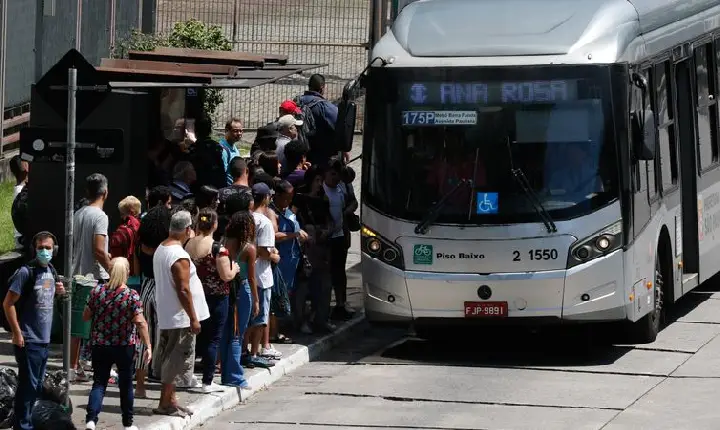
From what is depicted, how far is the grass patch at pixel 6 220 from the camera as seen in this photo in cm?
1950

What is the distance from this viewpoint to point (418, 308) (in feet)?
50.6

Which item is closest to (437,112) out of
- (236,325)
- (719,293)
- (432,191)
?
(432,191)

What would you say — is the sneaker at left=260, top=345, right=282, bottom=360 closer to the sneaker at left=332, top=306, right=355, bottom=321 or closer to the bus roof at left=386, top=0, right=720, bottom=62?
the sneaker at left=332, top=306, right=355, bottom=321

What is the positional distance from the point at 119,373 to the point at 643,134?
19.3ft

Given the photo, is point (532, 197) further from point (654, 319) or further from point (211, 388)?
point (211, 388)

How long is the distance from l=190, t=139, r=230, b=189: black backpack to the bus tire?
446 centimetres

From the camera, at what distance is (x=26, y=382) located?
463 inches

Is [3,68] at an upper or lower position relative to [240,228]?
upper

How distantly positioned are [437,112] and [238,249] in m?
2.56

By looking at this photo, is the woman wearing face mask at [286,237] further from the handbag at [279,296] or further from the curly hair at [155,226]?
the curly hair at [155,226]

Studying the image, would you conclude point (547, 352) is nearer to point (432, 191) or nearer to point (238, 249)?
point (432, 191)

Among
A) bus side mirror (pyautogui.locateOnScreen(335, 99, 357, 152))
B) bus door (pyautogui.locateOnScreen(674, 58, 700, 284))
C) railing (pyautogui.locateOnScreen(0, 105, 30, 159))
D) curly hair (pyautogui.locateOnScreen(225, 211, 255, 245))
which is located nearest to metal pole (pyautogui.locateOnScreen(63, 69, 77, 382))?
curly hair (pyautogui.locateOnScreen(225, 211, 255, 245))

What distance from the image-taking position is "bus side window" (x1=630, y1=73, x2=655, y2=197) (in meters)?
15.5

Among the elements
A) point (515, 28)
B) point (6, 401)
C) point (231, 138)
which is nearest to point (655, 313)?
point (515, 28)
